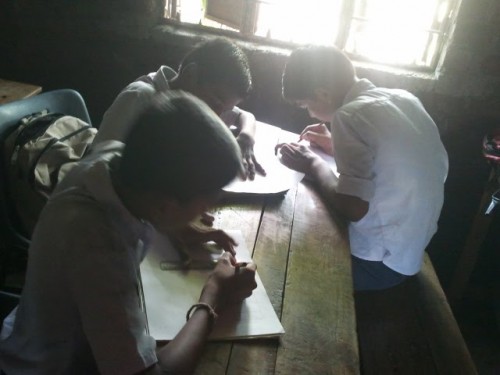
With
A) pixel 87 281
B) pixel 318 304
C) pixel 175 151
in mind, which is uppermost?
pixel 175 151

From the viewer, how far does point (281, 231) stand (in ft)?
4.39

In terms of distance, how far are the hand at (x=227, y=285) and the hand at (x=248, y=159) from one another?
523mm

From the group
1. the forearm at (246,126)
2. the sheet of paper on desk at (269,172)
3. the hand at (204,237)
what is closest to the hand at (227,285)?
the hand at (204,237)

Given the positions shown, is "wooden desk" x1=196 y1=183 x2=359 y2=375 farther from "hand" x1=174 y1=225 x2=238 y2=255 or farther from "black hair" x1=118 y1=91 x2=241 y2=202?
"black hair" x1=118 y1=91 x2=241 y2=202

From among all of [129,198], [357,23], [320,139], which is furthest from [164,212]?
[357,23]

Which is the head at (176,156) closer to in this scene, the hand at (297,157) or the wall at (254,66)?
the hand at (297,157)


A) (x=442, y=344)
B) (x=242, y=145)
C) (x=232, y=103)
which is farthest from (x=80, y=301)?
(x=442, y=344)

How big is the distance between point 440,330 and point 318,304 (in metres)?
0.70

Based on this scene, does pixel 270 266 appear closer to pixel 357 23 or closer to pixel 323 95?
pixel 323 95

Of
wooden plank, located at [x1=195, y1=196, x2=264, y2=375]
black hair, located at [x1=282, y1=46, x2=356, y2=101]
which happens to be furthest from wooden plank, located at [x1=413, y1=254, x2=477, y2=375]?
black hair, located at [x1=282, y1=46, x2=356, y2=101]

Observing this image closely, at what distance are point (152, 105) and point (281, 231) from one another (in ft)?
2.33

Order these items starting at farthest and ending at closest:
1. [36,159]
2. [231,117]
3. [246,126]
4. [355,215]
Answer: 1. [231,117]
2. [246,126]
3. [355,215]
4. [36,159]

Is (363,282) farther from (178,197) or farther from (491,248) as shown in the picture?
(491,248)

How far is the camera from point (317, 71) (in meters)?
1.59
